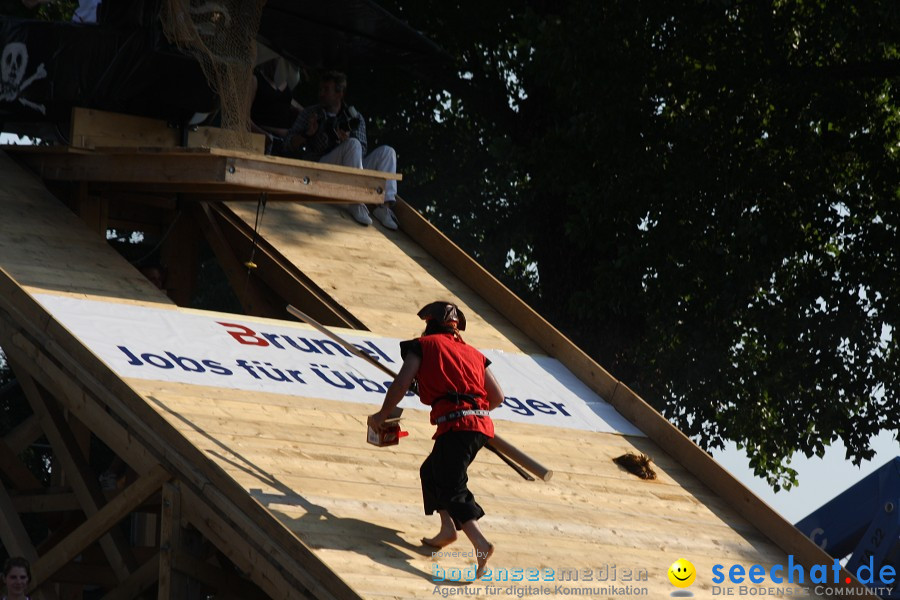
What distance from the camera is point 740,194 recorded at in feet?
58.7

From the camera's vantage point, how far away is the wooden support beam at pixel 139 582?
980cm

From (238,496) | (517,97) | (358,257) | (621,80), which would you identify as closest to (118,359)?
(238,496)

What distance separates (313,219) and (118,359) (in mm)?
4391

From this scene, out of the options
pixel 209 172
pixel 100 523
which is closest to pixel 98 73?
pixel 209 172

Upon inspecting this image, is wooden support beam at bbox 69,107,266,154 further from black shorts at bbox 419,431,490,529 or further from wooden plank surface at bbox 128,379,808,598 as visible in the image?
black shorts at bbox 419,431,490,529

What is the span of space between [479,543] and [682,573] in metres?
1.81

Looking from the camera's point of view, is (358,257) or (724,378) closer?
(358,257)

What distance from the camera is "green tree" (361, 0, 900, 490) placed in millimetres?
17750

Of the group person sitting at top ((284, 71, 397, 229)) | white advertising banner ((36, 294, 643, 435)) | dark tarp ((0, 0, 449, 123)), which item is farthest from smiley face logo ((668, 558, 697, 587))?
dark tarp ((0, 0, 449, 123))

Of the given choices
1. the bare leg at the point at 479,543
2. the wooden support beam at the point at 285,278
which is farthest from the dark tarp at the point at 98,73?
the bare leg at the point at 479,543

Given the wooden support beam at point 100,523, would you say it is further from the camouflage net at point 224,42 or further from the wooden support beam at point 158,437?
the camouflage net at point 224,42

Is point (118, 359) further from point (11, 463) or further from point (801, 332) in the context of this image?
point (801, 332)

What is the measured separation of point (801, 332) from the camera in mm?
18078

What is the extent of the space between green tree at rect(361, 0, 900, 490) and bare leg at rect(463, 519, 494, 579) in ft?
30.0
